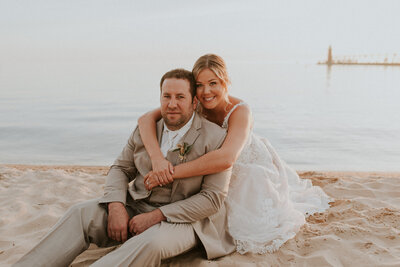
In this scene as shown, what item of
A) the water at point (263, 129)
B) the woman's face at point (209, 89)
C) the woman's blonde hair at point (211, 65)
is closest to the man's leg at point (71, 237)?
the woman's face at point (209, 89)

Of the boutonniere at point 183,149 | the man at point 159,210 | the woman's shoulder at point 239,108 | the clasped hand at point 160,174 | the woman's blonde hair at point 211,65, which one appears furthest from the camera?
the woman's shoulder at point 239,108

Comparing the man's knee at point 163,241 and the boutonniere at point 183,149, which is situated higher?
the boutonniere at point 183,149

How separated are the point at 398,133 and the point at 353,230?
11.0 meters

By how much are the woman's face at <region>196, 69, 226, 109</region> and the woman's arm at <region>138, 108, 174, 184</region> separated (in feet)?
1.65

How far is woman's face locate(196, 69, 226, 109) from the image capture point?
372cm

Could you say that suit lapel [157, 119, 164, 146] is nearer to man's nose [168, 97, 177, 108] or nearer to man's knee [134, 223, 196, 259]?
man's nose [168, 97, 177, 108]

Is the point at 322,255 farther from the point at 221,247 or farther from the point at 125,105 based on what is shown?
the point at 125,105

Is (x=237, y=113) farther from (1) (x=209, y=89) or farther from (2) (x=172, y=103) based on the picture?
(2) (x=172, y=103)

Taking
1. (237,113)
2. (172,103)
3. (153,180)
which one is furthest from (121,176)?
(237,113)

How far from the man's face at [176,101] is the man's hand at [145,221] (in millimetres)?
841

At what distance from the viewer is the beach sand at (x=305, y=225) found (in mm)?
3227

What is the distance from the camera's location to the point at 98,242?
10.4 ft

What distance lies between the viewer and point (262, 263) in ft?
10.5

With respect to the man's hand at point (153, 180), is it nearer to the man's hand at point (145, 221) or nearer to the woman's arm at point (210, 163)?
the woman's arm at point (210, 163)
